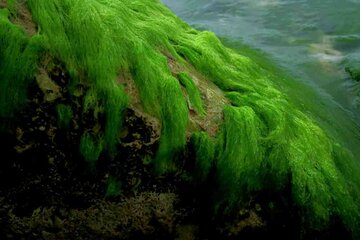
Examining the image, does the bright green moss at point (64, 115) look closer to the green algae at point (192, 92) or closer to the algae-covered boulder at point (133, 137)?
the algae-covered boulder at point (133, 137)

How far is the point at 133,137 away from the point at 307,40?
18.0ft

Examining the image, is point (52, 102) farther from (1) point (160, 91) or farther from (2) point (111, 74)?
(1) point (160, 91)

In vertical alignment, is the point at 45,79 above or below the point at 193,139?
above

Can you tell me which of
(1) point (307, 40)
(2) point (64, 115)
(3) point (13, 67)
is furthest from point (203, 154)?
(1) point (307, 40)

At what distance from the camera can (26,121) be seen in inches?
111

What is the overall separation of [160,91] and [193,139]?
50cm

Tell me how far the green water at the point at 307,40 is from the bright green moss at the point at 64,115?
3257 mm

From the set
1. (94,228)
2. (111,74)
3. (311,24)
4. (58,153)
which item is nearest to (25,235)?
(94,228)

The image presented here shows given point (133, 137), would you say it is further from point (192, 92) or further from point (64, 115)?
point (192, 92)

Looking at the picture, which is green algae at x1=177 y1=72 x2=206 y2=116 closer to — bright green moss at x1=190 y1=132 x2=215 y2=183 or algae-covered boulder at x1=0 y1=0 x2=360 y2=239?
algae-covered boulder at x1=0 y1=0 x2=360 y2=239

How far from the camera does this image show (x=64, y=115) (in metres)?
2.87

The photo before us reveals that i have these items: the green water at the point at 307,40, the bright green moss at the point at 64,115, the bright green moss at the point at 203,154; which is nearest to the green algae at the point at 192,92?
the bright green moss at the point at 203,154

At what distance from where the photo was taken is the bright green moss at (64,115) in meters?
2.86

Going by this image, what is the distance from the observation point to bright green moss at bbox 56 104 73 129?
2861 mm
